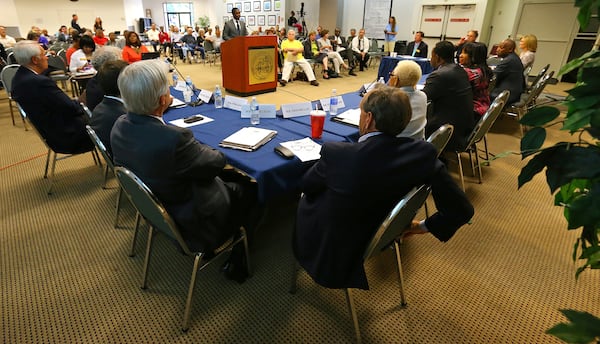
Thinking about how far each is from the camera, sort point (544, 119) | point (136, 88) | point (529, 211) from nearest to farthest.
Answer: point (544, 119)
point (136, 88)
point (529, 211)

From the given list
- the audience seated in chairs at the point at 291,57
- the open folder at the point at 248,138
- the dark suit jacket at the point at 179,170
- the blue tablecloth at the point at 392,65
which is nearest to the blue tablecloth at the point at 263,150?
the open folder at the point at 248,138

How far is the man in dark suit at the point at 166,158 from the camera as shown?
1.29 meters

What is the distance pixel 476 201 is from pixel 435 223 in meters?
1.74

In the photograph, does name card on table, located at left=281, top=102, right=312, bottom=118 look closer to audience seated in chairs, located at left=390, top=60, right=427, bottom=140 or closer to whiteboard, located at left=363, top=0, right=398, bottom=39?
audience seated in chairs, located at left=390, top=60, right=427, bottom=140

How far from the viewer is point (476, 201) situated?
2.79m

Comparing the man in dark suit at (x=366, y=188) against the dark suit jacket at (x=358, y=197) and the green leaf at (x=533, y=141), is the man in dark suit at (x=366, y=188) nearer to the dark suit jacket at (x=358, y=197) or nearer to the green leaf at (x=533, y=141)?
the dark suit jacket at (x=358, y=197)

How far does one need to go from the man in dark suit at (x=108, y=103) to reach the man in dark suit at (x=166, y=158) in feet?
2.81

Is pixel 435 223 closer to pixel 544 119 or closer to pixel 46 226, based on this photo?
pixel 544 119

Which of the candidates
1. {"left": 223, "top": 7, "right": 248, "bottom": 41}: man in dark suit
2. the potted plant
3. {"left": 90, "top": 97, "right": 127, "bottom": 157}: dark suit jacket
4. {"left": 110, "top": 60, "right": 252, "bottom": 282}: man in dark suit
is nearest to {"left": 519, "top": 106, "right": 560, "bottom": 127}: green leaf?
the potted plant

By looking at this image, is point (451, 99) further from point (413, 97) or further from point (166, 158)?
point (166, 158)

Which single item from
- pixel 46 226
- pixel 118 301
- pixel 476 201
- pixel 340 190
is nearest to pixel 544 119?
pixel 340 190

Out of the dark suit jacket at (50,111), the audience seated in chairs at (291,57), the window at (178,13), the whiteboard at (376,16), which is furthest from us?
the window at (178,13)

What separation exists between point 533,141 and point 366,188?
53cm

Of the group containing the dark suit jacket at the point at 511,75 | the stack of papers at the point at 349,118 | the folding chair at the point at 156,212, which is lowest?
the folding chair at the point at 156,212
